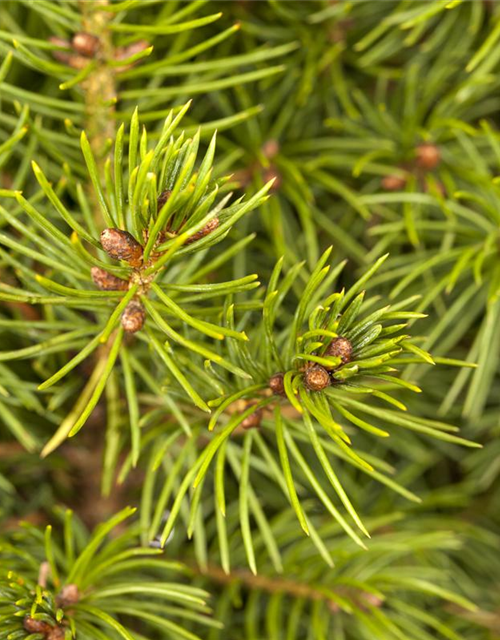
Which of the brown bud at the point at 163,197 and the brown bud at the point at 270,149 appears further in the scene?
the brown bud at the point at 270,149

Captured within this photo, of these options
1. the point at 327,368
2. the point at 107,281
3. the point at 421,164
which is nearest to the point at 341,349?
the point at 327,368

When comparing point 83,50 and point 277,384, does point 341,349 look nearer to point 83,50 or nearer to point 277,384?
point 277,384

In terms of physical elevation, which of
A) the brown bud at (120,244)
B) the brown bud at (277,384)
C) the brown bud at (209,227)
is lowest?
the brown bud at (277,384)

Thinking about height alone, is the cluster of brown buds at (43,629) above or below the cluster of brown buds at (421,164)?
below

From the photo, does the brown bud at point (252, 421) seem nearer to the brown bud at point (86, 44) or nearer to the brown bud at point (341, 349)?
the brown bud at point (341, 349)

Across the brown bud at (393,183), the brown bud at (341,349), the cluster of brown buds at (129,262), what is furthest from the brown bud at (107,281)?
the brown bud at (393,183)

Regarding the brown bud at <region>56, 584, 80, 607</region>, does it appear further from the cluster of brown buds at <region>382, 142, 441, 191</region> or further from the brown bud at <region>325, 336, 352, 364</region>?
the cluster of brown buds at <region>382, 142, 441, 191</region>

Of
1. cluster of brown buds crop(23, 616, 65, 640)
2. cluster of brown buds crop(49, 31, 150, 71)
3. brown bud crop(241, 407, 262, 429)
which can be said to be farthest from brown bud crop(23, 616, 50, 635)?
cluster of brown buds crop(49, 31, 150, 71)
